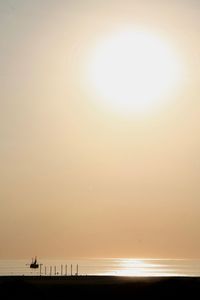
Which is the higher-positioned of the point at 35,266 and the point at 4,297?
the point at 35,266

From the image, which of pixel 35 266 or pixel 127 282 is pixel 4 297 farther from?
pixel 35 266

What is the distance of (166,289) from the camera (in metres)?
33.5

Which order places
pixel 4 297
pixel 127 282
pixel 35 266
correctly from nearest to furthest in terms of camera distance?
pixel 4 297
pixel 127 282
pixel 35 266

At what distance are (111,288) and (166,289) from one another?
3655 millimetres

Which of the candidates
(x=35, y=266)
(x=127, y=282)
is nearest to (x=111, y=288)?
(x=127, y=282)

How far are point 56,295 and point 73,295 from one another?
1140mm

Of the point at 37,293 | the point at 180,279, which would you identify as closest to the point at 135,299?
the point at 180,279

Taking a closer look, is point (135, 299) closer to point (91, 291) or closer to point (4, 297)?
point (91, 291)

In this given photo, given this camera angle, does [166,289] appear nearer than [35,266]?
Yes

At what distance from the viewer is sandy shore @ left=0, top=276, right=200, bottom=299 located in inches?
1305

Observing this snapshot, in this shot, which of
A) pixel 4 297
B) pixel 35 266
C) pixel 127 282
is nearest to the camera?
pixel 4 297

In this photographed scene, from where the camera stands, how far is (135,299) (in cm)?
3297

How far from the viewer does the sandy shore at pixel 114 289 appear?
109 feet

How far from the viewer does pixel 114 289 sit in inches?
1335
